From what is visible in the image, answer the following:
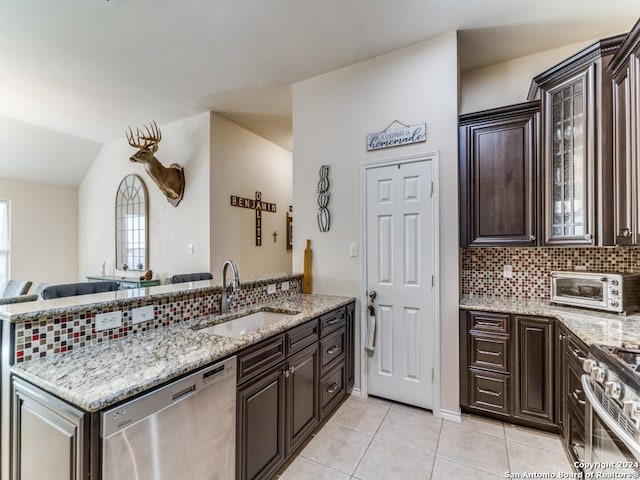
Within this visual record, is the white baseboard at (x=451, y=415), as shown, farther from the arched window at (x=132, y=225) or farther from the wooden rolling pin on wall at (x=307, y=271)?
the arched window at (x=132, y=225)

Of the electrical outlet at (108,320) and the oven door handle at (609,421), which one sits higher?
the electrical outlet at (108,320)

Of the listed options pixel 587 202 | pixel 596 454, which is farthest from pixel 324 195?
pixel 596 454

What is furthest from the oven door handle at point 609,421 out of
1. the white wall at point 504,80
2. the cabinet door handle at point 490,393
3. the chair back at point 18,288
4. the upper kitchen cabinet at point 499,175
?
the chair back at point 18,288

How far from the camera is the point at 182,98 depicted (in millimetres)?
3518

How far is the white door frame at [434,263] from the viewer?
2387 millimetres

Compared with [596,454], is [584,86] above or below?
above

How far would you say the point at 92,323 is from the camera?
1439mm

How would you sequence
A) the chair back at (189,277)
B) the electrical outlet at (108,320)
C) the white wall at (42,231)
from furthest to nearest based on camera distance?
the white wall at (42,231) → the chair back at (189,277) → the electrical outlet at (108,320)

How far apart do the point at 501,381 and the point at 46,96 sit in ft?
17.5

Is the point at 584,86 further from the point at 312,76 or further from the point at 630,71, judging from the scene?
the point at 312,76

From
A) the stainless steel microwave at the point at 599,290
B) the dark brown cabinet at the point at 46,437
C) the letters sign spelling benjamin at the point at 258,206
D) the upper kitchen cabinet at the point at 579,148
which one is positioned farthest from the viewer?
the letters sign spelling benjamin at the point at 258,206

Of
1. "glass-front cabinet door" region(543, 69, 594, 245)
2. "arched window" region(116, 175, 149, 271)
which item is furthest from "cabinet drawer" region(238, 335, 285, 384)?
"arched window" region(116, 175, 149, 271)

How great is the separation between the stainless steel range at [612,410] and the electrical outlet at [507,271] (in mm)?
1274

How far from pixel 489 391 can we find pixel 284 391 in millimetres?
1570
